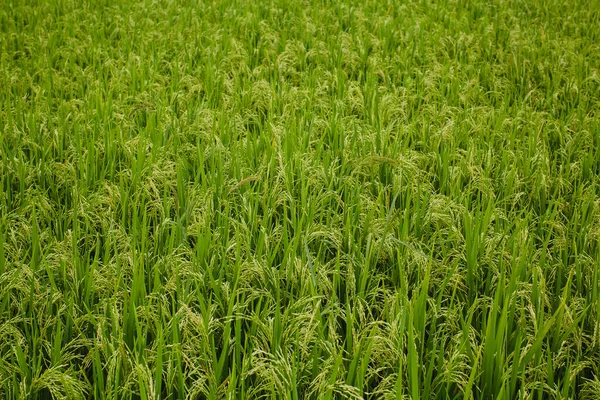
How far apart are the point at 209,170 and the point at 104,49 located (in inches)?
113

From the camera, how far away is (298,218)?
270 centimetres

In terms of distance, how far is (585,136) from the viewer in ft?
12.0

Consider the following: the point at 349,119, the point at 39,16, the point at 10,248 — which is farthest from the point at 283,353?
the point at 39,16

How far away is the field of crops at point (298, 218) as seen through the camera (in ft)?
6.11

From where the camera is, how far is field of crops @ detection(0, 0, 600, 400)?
1.86 metres

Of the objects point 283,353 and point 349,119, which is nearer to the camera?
point 283,353

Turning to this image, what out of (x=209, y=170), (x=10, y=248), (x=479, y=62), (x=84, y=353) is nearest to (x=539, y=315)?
(x=84, y=353)

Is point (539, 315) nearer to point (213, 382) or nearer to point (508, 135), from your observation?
point (213, 382)

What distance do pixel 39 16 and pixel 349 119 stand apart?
176 inches

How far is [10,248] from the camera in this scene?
97.5 inches

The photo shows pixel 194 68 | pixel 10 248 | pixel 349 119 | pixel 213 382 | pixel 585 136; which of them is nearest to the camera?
pixel 213 382

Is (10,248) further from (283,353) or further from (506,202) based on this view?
(506,202)

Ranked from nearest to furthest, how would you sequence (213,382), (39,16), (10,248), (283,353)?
1. (213,382)
2. (283,353)
3. (10,248)
4. (39,16)

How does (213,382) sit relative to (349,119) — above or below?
above
